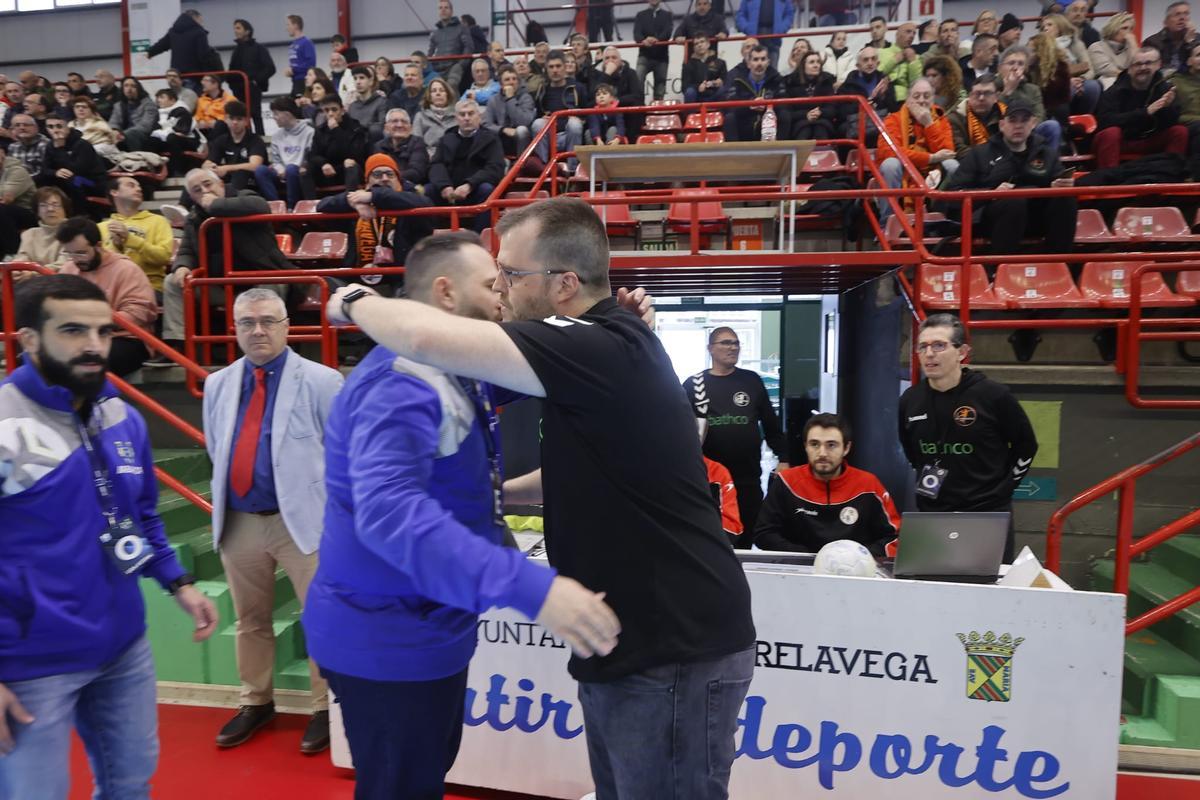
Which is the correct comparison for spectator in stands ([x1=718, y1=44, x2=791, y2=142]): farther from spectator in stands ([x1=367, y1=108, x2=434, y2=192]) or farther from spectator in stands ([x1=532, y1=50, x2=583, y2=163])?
spectator in stands ([x1=367, y1=108, x2=434, y2=192])

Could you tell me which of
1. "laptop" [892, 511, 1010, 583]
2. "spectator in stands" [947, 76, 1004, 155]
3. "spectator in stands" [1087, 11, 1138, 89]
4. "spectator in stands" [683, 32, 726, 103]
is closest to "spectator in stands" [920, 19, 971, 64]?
"spectator in stands" [1087, 11, 1138, 89]

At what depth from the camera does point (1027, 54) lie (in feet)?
26.1

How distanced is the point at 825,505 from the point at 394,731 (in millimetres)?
2752

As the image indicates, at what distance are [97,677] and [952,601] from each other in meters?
2.68

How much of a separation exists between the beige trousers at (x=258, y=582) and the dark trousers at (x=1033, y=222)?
18.2ft

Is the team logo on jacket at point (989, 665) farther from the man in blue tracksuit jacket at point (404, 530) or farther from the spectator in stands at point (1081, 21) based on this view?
the spectator in stands at point (1081, 21)

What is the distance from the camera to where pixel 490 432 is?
5.67 ft

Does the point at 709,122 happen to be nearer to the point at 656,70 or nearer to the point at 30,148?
the point at 656,70

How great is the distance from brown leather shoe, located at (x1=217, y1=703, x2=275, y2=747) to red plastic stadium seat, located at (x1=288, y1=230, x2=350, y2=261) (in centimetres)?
494


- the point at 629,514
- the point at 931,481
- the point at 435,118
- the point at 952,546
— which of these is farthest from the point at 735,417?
the point at 435,118

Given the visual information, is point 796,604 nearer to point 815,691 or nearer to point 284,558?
point 815,691

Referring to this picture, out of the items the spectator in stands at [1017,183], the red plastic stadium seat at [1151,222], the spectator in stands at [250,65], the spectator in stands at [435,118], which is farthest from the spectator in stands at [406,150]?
the red plastic stadium seat at [1151,222]

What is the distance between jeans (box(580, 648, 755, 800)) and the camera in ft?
5.21

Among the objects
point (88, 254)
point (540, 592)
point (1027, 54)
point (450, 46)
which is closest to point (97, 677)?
point (540, 592)
